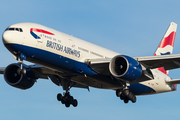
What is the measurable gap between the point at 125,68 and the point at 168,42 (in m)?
19.0

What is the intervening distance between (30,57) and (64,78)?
6714 mm

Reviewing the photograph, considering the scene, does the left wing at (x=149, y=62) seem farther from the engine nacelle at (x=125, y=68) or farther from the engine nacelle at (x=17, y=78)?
Result: the engine nacelle at (x=17, y=78)

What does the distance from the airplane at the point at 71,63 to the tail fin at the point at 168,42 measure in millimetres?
9228

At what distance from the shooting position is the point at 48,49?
91.2 ft

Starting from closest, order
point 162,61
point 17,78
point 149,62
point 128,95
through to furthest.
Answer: point 162,61
point 149,62
point 128,95
point 17,78

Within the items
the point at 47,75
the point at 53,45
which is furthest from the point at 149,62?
the point at 47,75

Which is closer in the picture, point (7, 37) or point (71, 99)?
point (7, 37)

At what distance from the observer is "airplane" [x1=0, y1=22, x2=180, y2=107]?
89.6 ft

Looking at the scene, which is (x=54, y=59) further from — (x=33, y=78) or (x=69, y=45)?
(x=33, y=78)

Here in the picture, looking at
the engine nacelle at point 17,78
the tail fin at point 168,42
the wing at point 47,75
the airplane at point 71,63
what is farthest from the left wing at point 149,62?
the tail fin at point 168,42

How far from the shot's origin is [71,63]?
29.2m

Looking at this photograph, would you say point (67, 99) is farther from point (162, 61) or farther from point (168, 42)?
point (168, 42)

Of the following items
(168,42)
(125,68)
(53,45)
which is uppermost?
(168,42)

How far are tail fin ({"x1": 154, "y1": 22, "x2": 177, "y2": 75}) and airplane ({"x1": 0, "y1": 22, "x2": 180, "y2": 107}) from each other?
9228mm
